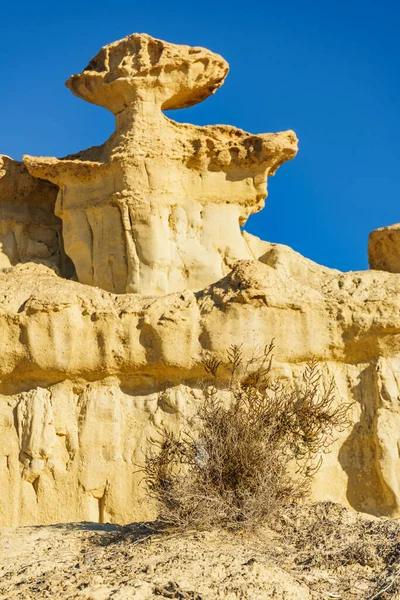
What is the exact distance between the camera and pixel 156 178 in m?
18.8

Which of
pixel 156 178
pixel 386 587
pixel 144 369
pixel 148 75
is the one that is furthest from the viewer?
pixel 148 75

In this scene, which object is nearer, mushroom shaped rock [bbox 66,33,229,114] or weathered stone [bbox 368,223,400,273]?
weathered stone [bbox 368,223,400,273]

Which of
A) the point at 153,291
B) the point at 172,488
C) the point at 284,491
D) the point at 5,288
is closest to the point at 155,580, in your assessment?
the point at 172,488

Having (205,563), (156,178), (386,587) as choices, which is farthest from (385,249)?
(205,563)

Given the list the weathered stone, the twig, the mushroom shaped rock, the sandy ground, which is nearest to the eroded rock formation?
the sandy ground

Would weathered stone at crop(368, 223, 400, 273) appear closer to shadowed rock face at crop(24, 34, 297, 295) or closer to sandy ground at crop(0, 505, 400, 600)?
shadowed rock face at crop(24, 34, 297, 295)

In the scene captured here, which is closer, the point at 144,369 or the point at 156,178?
the point at 144,369

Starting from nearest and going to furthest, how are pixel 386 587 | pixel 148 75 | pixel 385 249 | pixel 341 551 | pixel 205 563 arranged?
pixel 386 587
pixel 205 563
pixel 341 551
pixel 385 249
pixel 148 75

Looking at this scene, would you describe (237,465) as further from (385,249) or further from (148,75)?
(148,75)

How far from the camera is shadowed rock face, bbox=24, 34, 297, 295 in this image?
18469 millimetres

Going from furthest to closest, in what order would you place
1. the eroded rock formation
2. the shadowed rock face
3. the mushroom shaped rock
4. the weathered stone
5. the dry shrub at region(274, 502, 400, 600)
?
the mushroom shaped rock
the shadowed rock face
the weathered stone
the eroded rock formation
the dry shrub at region(274, 502, 400, 600)

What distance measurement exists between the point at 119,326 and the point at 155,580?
5544 mm

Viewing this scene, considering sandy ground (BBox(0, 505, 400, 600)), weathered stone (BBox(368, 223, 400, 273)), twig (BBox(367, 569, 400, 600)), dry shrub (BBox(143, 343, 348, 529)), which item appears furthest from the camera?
weathered stone (BBox(368, 223, 400, 273))

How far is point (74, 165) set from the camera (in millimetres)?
A: 19062
